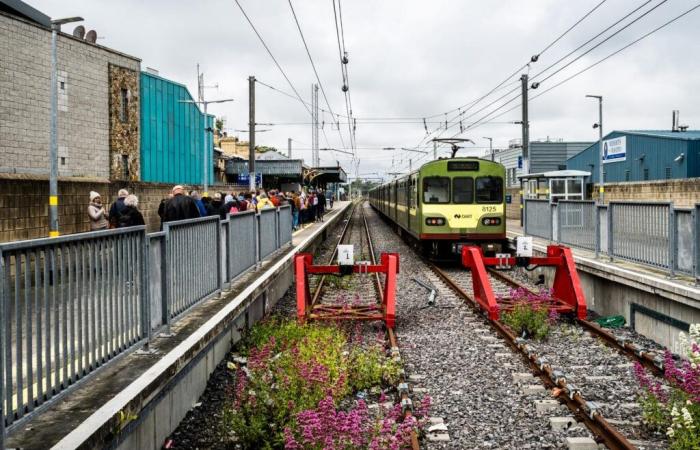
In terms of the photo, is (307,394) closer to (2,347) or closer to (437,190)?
(2,347)

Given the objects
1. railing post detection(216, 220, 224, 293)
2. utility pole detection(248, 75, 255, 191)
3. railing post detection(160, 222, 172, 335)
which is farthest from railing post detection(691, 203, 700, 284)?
utility pole detection(248, 75, 255, 191)

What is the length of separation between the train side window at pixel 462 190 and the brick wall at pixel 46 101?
1178 centimetres

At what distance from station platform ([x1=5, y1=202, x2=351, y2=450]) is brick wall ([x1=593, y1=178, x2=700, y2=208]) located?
1696 centimetres

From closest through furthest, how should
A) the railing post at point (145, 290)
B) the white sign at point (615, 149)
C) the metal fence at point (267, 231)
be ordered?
the railing post at point (145, 290)
the metal fence at point (267, 231)
the white sign at point (615, 149)

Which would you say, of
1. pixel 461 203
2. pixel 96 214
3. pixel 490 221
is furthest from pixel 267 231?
pixel 490 221

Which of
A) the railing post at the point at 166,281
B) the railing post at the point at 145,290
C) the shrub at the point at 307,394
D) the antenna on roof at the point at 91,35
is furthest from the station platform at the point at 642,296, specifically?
the antenna on roof at the point at 91,35

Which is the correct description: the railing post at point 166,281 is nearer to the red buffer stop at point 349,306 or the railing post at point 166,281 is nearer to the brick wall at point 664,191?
the red buffer stop at point 349,306

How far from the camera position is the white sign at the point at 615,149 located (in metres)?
41.2

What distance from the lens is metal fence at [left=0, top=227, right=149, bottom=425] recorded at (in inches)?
133

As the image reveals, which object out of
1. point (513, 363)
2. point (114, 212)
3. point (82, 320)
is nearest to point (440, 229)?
point (114, 212)

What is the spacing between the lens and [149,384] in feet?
14.6

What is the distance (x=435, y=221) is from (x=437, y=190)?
0.85 metres

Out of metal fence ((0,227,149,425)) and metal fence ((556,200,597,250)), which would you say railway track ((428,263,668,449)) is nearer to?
metal fence ((556,200,597,250))

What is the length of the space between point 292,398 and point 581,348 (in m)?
4.11
